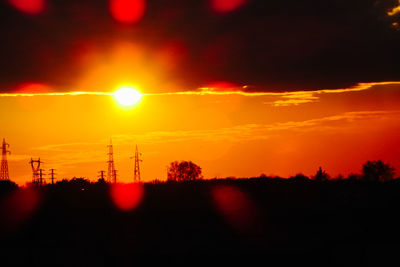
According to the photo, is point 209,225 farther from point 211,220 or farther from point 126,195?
point 126,195

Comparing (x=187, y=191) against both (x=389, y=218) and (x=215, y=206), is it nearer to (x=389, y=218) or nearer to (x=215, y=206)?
(x=215, y=206)

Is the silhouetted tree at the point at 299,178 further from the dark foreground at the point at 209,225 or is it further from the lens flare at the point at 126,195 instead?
the lens flare at the point at 126,195

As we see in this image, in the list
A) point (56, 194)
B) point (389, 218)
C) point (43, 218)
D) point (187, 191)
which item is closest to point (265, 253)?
point (389, 218)

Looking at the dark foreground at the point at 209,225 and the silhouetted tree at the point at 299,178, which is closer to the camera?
the dark foreground at the point at 209,225

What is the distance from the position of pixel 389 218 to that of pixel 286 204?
200 inches

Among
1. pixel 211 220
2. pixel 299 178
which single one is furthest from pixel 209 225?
pixel 299 178

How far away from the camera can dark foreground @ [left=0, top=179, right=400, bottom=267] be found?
19.9 meters

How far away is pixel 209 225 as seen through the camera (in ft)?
81.1

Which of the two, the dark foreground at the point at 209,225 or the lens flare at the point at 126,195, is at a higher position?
the lens flare at the point at 126,195

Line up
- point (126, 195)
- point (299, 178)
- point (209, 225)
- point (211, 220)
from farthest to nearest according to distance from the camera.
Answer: point (299, 178) → point (126, 195) → point (211, 220) → point (209, 225)

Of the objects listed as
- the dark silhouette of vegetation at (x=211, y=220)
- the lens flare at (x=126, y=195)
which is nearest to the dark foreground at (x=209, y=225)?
the dark silhouette of vegetation at (x=211, y=220)

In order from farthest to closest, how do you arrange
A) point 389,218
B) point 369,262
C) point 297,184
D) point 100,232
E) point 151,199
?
1. point 297,184
2. point 151,199
3. point 389,218
4. point 100,232
5. point 369,262

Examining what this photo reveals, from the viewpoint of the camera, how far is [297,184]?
34.2m

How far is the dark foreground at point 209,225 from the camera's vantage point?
65.4 feet
